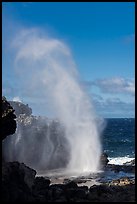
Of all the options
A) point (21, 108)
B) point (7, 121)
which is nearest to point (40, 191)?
point (7, 121)

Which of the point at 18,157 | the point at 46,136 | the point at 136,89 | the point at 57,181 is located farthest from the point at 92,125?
the point at 136,89

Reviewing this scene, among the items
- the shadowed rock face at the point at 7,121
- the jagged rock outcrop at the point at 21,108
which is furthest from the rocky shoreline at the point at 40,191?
the jagged rock outcrop at the point at 21,108

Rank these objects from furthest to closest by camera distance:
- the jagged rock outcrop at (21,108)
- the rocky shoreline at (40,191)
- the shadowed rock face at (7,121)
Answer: the jagged rock outcrop at (21,108), the shadowed rock face at (7,121), the rocky shoreline at (40,191)

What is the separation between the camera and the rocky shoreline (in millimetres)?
24844

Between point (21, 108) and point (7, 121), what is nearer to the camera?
point (7, 121)

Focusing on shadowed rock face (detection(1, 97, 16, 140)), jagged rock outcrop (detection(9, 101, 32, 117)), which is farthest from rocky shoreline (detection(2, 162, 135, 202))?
jagged rock outcrop (detection(9, 101, 32, 117))

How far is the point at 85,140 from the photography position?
59938 millimetres

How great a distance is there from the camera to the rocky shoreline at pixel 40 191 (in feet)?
81.5

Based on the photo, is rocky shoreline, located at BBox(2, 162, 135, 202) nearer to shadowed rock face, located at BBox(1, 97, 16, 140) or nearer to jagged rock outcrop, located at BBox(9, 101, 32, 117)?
shadowed rock face, located at BBox(1, 97, 16, 140)

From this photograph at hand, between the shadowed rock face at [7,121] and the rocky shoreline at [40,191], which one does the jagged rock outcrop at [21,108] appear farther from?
the shadowed rock face at [7,121]

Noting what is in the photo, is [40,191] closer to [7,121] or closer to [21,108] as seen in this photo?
[7,121]

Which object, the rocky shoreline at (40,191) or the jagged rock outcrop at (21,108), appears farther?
the jagged rock outcrop at (21,108)

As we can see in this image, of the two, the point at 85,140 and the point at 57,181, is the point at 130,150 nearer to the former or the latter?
the point at 85,140

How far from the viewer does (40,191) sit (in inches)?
1129
